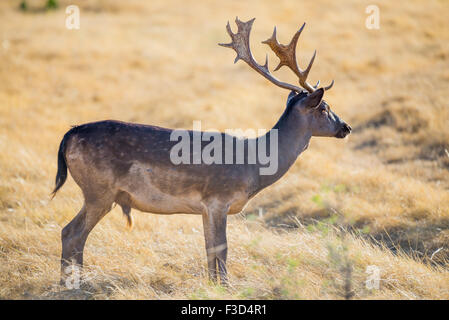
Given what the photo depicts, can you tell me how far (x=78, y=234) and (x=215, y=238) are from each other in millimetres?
1399

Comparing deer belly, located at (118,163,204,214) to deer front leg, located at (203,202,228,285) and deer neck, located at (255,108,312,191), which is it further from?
deer neck, located at (255,108,312,191)

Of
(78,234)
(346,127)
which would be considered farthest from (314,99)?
(78,234)

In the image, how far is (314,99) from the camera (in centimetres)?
532

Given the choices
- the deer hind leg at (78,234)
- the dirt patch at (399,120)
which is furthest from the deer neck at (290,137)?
the dirt patch at (399,120)

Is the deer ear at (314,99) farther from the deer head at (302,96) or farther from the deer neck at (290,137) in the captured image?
the deer neck at (290,137)

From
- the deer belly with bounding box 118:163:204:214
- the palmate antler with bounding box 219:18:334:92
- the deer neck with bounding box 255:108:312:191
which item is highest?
the palmate antler with bounding box 219:18:334:92

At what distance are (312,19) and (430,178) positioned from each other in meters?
14.0

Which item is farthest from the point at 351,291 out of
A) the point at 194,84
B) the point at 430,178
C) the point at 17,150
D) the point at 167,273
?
the point at 194,84

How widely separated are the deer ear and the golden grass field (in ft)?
3.92

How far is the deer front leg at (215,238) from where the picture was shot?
5.05m

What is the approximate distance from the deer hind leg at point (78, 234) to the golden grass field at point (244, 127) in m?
0.18

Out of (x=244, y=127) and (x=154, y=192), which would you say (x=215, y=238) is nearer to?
(x=154, y=192)

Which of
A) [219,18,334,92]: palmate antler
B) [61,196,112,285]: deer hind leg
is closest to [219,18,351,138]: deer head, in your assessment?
[219,18,334,92]: palmate antler

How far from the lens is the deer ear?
5211mm
